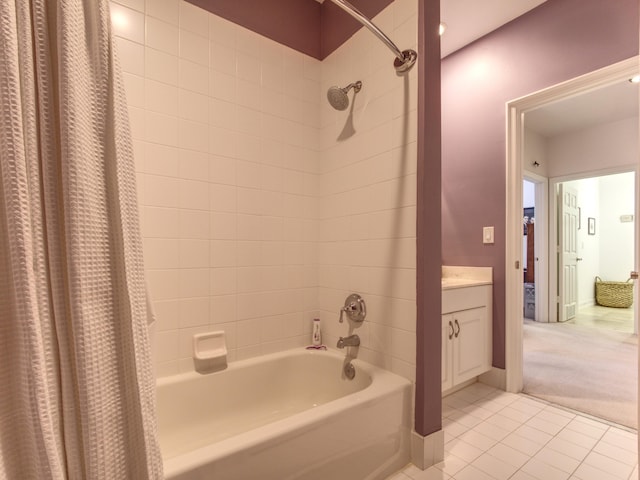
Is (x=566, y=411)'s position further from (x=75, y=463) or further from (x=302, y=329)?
(x=75, y=463)

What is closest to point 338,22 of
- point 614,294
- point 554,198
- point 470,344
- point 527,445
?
point 470,344

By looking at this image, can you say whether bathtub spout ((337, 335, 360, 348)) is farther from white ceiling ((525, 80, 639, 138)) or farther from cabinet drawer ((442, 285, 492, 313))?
white ceiling ((525, 80, 639, 138))

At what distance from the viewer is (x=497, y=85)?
2365 mm

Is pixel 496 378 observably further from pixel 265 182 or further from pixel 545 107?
pixel 545 107

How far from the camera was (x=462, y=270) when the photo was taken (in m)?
2.54

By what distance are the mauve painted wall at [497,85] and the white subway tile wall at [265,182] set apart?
3.90 feet

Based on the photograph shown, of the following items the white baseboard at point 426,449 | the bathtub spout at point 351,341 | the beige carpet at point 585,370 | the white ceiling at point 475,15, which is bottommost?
the beige carpet at point 585,370

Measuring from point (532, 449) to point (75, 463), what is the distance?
1.92m

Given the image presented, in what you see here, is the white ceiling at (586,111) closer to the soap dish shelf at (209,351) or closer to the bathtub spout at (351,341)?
the bathtub spout at (351,341)

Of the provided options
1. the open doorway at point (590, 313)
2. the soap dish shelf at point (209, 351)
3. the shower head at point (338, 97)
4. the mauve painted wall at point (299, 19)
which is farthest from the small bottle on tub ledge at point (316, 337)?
the mauve painted wall at point (299, 19)

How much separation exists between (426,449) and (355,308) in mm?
719

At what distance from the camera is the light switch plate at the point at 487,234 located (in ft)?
7.74

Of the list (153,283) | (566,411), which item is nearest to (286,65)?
(153,283)

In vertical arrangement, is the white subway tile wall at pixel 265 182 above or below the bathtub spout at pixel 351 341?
above
